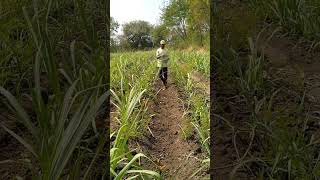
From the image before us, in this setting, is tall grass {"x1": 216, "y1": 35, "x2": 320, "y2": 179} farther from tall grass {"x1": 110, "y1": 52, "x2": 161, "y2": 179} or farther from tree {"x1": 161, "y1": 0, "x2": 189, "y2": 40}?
tree {"x1": 161, "y1": 0, "x2": 189, "y2": 40}

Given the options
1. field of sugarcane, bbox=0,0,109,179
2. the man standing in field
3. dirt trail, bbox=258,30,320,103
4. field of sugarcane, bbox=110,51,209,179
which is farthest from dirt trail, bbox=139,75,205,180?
dirt trail, bbox=258,30,320,103

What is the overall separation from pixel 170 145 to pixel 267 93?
1.87 feet

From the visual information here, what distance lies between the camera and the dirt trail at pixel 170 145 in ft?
5.66

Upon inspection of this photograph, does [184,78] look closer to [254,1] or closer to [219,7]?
[219,7]

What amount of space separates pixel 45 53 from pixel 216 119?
1038mm

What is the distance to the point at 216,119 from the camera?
195cm

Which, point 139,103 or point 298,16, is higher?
point 298,16

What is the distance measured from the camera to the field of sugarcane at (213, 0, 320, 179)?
153 cm

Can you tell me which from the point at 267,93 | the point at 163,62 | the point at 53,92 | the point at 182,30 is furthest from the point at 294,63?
the point at 53,92

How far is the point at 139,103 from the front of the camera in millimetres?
2258

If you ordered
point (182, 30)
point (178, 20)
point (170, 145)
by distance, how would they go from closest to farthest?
point (170, 145), point (182, 30), point (178, 20)

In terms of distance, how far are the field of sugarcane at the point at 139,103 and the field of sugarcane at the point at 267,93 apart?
0.12 meters

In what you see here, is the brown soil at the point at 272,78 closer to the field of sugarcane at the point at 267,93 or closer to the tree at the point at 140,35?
the field of sugarcane at the point at 267,93

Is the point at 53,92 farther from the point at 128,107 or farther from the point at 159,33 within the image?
the point at 159,33
